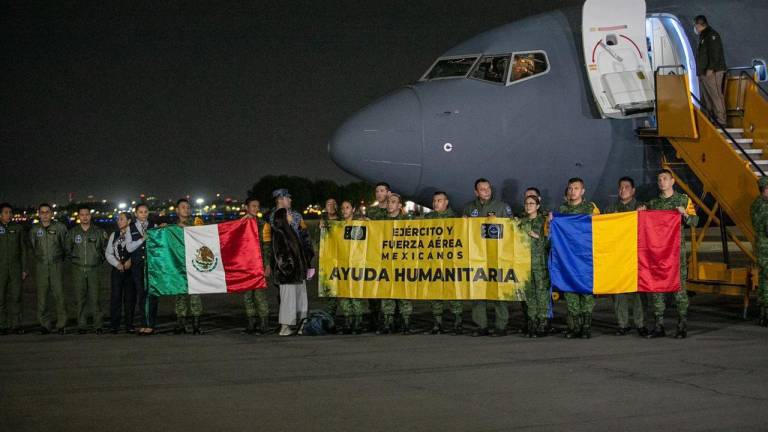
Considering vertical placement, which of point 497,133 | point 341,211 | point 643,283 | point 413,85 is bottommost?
point 643,283

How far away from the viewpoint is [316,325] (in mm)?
11664

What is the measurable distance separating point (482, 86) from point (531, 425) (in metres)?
8.05

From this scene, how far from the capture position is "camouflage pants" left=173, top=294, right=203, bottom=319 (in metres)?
12.2

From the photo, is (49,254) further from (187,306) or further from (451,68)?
(451,68)

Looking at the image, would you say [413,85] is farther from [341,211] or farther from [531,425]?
[531,425]

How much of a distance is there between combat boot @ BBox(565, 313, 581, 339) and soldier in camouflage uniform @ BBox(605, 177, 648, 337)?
56 cm

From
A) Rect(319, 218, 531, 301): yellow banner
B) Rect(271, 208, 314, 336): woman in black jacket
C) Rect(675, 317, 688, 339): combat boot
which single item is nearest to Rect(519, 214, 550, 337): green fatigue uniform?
Rect(319, 218, 531, 301): yellow banner

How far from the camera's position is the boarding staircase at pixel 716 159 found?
12078 millimetres

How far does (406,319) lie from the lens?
38.1 ft

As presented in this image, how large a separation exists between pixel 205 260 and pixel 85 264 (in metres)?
1.89

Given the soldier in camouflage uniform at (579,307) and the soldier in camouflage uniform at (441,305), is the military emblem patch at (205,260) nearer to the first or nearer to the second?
the soldier in camouflage uniform at (441,305)

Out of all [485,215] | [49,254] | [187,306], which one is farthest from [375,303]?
[49,254]

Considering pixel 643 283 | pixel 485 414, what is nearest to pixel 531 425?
pixel 485 414

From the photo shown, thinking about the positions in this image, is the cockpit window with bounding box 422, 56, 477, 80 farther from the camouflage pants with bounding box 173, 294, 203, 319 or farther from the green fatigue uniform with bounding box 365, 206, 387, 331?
the camouflage pants with bounding box 173, 294, 203, 319
